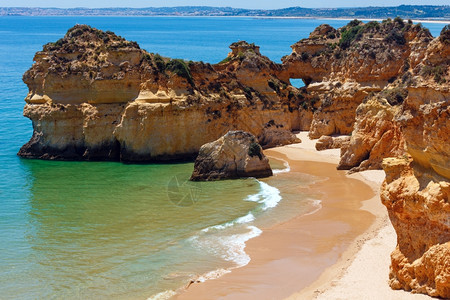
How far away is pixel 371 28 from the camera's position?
46125mm

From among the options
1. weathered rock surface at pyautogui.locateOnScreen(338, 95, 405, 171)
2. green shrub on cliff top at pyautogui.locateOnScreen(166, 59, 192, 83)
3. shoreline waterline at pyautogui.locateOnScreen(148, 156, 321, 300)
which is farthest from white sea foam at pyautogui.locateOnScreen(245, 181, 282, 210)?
green shrub on cliff top at pyautogui.locateOnScreen(166, 59, 192, 83)

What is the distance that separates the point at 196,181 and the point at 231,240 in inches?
381

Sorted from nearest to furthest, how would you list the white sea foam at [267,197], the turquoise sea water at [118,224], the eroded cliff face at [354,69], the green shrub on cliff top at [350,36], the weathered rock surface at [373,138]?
the turquoise sea water at [118,224] → the white sea foam at [267,197] → the weathered rock surface at [373,138] → the eroded cliff face at [354,69] → the green shrub on cliff top at [350,36]

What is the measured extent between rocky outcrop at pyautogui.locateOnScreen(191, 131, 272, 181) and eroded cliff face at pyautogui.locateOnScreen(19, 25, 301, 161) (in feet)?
18.4

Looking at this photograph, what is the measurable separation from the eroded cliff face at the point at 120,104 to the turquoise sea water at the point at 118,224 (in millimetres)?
1543

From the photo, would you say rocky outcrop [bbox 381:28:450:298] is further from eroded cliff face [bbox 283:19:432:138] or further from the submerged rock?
the submerged rock

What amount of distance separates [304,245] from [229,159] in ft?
36.6

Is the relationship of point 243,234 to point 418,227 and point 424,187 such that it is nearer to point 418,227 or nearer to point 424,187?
point 418,227

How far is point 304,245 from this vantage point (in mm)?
24234

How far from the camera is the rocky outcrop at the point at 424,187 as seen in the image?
1634 cm

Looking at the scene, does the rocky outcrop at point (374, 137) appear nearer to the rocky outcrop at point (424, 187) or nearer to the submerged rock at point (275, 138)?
the submerged rock at point (275, 138)

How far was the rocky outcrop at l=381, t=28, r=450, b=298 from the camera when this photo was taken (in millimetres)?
16344

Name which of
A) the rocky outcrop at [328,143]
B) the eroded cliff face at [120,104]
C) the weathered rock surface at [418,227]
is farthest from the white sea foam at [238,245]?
the rocky outcrop at [328,143]

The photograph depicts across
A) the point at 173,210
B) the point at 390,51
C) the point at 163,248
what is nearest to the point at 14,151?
the point at 173,210
